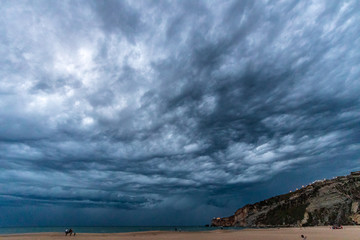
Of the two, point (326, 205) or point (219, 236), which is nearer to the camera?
point (219, 236)

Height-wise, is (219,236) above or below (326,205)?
below

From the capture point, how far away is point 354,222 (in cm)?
12256

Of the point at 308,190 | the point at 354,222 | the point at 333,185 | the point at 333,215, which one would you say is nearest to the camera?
the point at 354,222

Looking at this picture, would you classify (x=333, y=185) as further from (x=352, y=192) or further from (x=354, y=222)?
(x=354, y=222)

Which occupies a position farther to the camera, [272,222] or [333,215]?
[272,222]

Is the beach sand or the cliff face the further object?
the cliff face

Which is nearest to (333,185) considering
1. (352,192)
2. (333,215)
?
(352,192)

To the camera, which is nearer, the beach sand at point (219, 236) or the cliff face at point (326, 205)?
the beach sand at point (219, 236)

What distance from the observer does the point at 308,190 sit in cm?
19500

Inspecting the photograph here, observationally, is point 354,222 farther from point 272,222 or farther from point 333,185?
point 272,222

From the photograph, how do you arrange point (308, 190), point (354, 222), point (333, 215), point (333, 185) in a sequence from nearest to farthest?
1. point (354, 222)
2. point (333, 215)
3. point (333, 185)
4. point (308, 190)

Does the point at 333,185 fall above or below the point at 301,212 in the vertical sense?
above

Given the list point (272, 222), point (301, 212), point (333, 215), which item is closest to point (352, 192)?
point (333, 215)

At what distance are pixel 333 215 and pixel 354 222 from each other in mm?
18550
